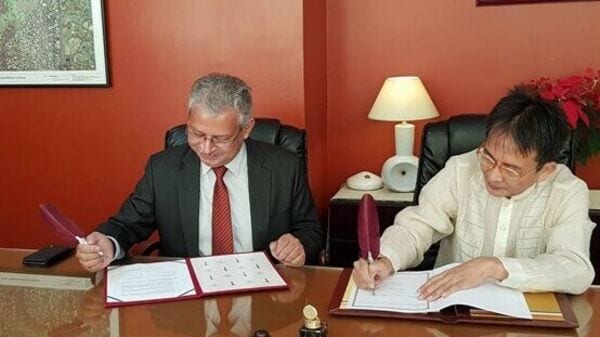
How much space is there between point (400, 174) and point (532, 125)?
1532 mm

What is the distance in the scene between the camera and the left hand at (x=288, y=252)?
1645mm

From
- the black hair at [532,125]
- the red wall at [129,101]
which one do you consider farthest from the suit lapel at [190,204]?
the red wall at [129,101]

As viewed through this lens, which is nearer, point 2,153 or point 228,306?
point 228,306

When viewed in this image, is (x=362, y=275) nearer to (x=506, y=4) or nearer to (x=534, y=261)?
(x=534, y=261)

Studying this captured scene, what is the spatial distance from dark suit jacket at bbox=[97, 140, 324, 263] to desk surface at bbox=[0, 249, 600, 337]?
413mm

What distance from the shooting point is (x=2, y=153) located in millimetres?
3207

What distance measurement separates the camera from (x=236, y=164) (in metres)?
1.95

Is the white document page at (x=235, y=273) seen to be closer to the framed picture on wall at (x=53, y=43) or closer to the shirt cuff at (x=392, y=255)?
the shirt cuff at (x=392, y=255)

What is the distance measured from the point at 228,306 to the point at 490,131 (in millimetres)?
706

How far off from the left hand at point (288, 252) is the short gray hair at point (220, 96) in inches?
14.8

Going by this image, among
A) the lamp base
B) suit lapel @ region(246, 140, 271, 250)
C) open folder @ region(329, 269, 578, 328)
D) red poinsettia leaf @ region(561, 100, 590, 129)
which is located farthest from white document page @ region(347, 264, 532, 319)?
the lamp base

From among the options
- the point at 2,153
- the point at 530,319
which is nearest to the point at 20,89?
the point at 2,153

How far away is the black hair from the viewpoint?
146 cm

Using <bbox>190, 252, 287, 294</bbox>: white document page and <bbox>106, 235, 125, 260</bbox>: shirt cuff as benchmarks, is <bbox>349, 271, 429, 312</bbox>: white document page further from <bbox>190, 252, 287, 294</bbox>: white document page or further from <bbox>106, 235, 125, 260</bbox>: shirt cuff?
<bbox>106, 235, 125, 260</bbox>: shirt cuff
